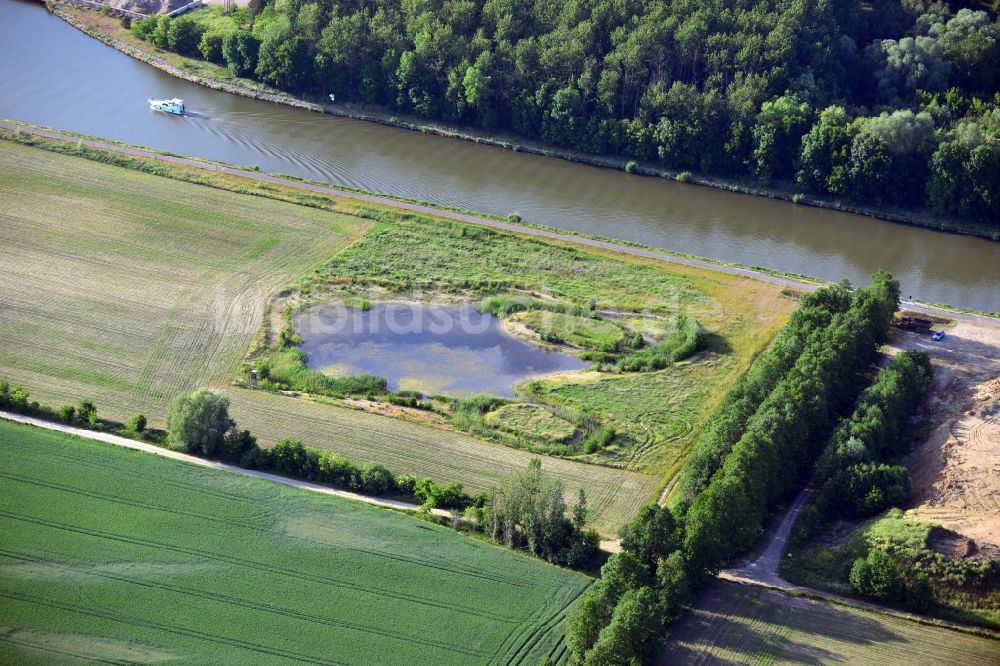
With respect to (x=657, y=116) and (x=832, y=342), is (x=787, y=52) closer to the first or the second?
(x=657, y=116)

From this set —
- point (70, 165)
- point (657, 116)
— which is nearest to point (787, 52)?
point (657, 116)

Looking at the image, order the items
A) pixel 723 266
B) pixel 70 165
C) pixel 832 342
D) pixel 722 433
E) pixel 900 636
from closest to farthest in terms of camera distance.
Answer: pixel 900 636 < pixel 722 433 < pixel 832 342 < pixel 723 266 < pixel 70 165

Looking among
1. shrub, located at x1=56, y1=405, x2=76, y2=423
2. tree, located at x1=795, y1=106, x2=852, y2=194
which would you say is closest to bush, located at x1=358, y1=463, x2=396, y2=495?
shrub, located at x1=56, y1=405, x2=76, y2=423

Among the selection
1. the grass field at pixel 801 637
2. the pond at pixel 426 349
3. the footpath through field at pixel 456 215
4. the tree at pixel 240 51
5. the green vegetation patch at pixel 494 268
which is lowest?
the grass field at pixel 801 637

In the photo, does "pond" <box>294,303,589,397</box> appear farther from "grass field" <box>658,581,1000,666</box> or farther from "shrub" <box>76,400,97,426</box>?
"grass field" <box>658,581,1000,666</box>

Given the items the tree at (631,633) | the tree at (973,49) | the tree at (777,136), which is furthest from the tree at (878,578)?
the tree at (973,49)

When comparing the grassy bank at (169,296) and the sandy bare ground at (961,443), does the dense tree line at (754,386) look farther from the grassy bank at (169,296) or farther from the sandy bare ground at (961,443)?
the sandy bare ground at (961,443)

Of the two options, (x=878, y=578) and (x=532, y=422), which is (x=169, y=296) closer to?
(x=532, y=422)
